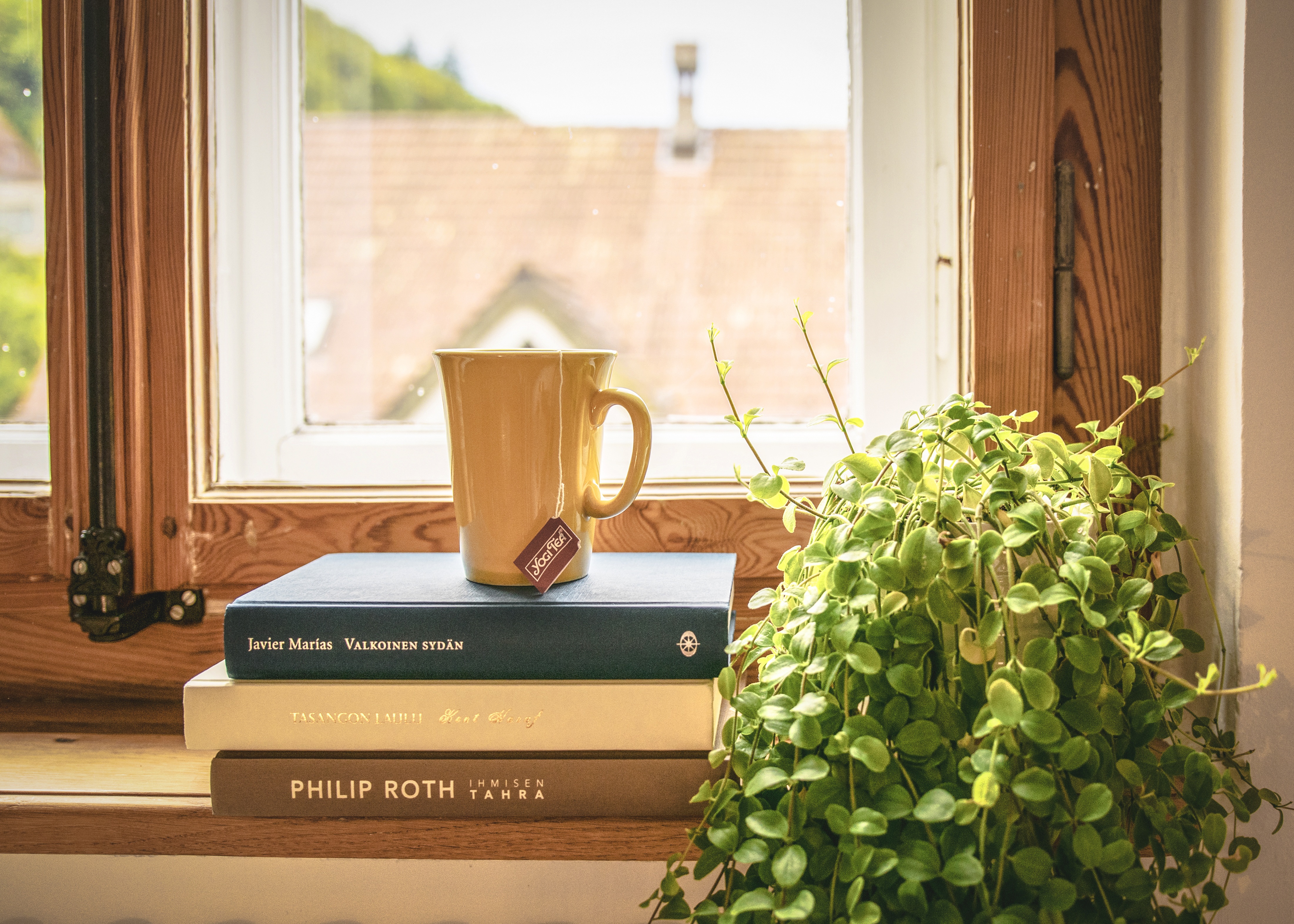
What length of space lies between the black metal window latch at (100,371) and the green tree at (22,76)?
208 millimetres

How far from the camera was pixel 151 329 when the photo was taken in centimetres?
90

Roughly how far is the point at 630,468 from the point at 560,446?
6cm

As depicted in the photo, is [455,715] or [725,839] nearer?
[725,839]

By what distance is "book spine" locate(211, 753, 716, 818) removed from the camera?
Answer: 0.66 m

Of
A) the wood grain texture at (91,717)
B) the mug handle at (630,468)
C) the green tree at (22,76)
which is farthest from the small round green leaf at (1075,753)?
the green tree at (22,76)

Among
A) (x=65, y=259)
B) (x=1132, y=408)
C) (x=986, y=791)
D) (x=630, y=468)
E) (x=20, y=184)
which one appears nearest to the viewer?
(x=986, y=791)

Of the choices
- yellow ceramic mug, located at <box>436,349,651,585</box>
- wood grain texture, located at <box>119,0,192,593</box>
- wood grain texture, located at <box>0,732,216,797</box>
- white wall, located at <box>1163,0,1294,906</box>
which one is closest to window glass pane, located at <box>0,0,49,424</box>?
wood grain texture, located at <box>119,0,192,593</box>

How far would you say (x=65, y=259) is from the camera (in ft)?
2.90

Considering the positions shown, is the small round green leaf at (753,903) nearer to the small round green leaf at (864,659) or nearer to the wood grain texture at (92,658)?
the small round green leaf at (864,659)

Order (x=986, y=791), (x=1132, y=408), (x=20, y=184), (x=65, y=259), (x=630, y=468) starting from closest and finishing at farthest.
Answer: (x=986, y=791)
(x=1132, y=408)
(x=630, y=468)
(x=65, y=259)
(x=20, y=184)

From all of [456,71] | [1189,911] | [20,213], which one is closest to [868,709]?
[1189,911]

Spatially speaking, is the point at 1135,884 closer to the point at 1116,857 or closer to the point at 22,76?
the point at 1116,857

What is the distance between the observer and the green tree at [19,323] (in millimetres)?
1012

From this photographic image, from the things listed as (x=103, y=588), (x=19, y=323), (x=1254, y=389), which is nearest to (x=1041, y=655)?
(x=1254, y=389)
